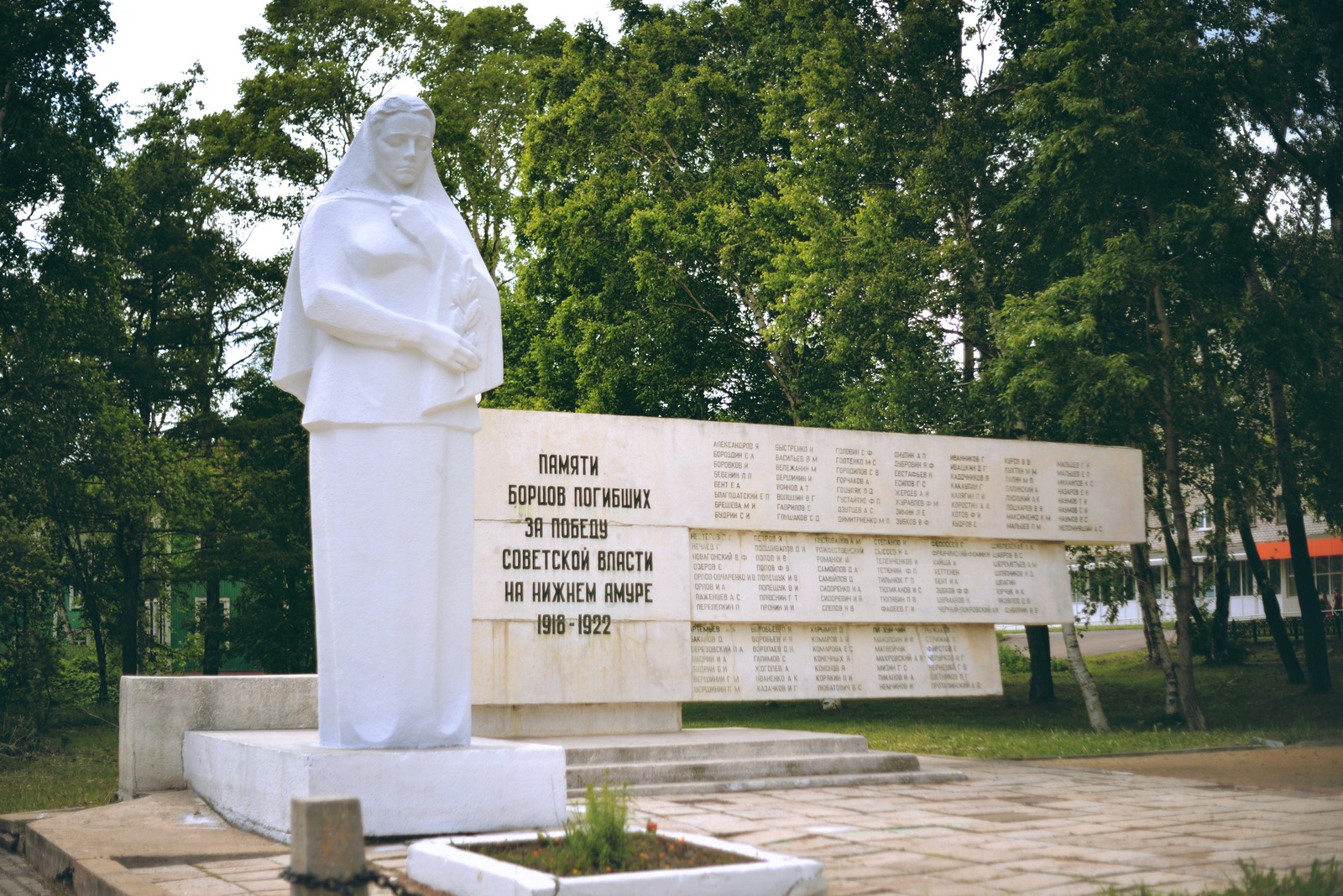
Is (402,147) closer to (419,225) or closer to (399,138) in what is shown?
(399,138)

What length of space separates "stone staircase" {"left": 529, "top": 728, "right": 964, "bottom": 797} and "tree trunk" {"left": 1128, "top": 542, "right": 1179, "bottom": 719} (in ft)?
22.2

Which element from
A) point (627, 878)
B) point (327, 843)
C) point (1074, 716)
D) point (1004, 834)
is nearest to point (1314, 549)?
point (1074, 716)

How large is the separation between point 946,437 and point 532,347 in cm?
1153

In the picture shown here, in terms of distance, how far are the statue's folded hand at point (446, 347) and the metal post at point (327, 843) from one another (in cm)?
357

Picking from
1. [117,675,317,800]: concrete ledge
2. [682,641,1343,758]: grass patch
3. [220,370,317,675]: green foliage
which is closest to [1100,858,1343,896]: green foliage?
[117,675,317,800]: concrete ledge

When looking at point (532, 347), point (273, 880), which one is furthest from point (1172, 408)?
point (273, 880)

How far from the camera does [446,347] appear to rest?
22.3ft

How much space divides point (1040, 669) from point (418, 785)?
51.6ft

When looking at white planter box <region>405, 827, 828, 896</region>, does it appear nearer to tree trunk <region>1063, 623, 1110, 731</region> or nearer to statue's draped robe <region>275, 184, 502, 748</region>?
statue's draped robe <region>275, 184, 502, 748</region>

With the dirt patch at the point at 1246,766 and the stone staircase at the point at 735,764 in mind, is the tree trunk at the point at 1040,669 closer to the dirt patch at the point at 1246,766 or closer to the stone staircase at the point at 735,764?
the dirt patch at the point at 1246,766

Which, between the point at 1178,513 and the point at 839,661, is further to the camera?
the point at 1178,513

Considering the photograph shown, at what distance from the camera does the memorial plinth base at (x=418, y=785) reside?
613 cm

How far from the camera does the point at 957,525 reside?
13.2m

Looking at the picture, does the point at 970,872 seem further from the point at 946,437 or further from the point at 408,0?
the point at 408,0
